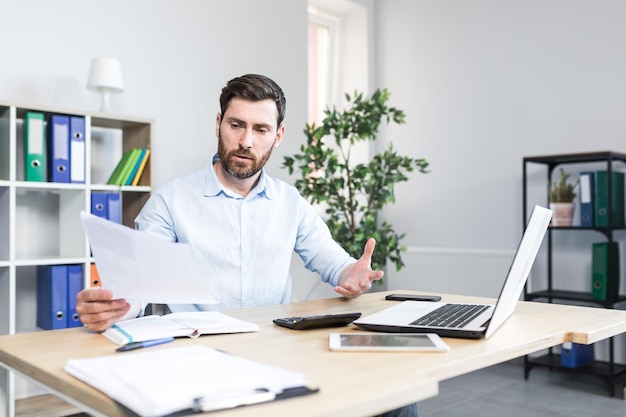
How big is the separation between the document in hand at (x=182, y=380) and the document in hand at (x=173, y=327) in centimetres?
16

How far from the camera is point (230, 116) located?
1.86 meters

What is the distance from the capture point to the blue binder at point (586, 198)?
10.8 feet

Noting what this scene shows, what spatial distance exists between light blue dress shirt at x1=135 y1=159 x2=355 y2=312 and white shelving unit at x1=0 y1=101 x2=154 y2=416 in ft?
3.52

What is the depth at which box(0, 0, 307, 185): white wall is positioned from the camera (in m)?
2.91

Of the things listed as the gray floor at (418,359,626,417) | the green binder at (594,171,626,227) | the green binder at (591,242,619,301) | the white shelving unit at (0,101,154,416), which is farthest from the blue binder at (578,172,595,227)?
the white shelving unit at (0,101,154,416)

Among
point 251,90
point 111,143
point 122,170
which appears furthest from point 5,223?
point 251,90

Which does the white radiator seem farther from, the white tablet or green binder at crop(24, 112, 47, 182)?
the white tablet

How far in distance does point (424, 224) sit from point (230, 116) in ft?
9.27

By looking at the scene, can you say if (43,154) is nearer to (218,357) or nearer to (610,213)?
(218,357)

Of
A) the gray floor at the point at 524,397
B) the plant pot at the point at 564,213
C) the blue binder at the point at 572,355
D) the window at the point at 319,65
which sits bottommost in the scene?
the gray floor at the point at 524,397

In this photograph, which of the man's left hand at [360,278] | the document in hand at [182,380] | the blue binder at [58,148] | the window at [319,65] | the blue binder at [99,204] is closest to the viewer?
the document in hand at [182,380]

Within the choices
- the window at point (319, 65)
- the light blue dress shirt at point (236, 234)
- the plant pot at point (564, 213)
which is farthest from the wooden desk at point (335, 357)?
the window at point (319, 65)

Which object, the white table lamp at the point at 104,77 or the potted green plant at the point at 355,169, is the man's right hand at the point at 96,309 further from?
the potted green plant at the point at 355,169

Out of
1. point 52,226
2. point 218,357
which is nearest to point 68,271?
point 52,226
